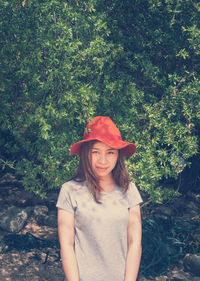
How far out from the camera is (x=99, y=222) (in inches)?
121

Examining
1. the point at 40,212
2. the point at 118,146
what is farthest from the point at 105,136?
the point at 40,212

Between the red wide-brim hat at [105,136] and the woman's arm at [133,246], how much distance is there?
641mm

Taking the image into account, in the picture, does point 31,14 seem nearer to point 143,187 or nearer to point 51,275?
point 143,187

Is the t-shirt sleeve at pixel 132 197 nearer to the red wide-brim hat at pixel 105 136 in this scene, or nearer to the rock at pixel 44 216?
the red wide-brim hat at pixel 105 136

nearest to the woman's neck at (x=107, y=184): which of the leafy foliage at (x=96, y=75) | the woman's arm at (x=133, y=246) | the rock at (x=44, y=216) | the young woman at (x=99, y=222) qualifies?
the young woman at (x=99, y=222)

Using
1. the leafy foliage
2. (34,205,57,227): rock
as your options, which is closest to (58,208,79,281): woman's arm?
the leafy foliage

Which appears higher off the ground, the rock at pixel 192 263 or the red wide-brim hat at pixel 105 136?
the red wide-brim hat at pixel 105 136

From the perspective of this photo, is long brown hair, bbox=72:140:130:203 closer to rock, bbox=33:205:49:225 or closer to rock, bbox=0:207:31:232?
rock, bbox=0:207:31:232

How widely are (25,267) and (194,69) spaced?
4.94 m

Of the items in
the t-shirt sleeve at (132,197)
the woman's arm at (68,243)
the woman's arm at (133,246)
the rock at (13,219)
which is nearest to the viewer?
the woman's arm at (68,243)

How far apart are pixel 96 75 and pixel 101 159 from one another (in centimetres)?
242

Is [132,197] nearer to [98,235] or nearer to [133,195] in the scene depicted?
[133,195]

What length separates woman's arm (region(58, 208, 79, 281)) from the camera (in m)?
3.04

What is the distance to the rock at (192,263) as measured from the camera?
6.52 m
